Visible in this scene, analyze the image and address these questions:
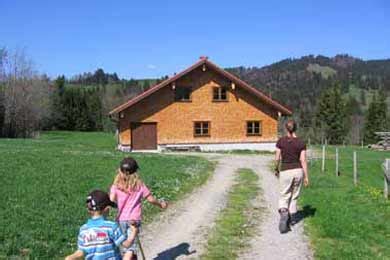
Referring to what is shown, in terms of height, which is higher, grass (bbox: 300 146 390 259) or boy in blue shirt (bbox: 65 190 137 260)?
boy in blue shirt (bbox: 65 190 137 260)

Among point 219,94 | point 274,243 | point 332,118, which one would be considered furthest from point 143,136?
point 332,118

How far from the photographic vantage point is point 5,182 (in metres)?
15.6

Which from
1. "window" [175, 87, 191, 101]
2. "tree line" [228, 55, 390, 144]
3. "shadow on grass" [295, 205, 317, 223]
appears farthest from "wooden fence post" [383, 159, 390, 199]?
"tree line" [228, 55, 390, 144]

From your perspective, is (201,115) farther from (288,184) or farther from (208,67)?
(288,184)

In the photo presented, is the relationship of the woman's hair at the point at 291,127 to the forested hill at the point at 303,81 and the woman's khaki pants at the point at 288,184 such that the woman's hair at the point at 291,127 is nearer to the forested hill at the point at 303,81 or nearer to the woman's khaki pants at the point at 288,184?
the woman's khaki pants at the point at 288,184

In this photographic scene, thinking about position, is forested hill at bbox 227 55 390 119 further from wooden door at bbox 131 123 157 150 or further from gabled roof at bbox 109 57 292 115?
wooden door at bbox 131 123 157 150

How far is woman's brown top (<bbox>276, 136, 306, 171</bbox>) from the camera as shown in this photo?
10305 millimetres

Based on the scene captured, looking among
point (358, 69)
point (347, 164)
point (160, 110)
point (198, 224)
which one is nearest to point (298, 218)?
point (198, 224)

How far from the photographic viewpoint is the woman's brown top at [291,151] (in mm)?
10305

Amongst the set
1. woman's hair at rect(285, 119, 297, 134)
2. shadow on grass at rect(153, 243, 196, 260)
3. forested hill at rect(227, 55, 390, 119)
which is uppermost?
forested hill at rect(227, 55, 390, 119)

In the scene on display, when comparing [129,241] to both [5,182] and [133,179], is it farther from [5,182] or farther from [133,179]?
[5,182]

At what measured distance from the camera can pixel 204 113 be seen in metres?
41.6

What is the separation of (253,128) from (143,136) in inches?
335

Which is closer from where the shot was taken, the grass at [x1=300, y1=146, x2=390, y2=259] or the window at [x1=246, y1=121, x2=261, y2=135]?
the grass at [x1=300, y1=146, x2=390, y2=259]
